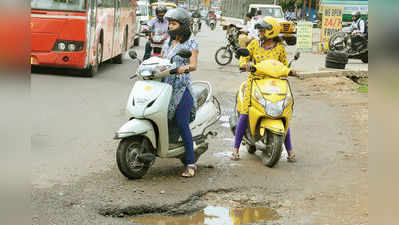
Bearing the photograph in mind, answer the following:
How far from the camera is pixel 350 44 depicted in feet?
71.1

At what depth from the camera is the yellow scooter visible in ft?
20.3

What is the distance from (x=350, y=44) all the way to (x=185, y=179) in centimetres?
1730

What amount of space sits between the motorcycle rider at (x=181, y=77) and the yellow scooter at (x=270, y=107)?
72 cm

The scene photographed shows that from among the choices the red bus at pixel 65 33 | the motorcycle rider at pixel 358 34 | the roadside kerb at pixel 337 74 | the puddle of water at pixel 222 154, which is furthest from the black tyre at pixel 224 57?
the puddle of water at pixel 222 154

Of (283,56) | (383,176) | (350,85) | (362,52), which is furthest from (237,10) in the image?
(383,176)

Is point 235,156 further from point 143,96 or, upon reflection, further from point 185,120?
point 143,96

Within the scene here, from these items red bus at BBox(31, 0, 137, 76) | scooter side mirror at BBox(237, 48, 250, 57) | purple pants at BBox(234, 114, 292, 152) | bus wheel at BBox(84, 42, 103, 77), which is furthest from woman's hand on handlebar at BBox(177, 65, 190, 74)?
bus wheel at BBox(84, 42, 103, 77)

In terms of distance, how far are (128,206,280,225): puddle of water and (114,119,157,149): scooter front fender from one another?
904 mm

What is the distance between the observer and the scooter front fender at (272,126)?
6109 mm

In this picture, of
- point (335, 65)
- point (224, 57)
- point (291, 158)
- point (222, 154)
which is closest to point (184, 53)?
point (222, 154)

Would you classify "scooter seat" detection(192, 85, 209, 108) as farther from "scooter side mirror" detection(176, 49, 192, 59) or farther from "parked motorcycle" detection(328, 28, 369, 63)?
"parked motorcycle" detection(328, 28, 369, 63)

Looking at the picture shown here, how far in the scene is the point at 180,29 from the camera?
18.3ft

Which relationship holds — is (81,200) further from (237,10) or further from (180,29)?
(237,10)

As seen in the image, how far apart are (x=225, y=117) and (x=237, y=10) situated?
276ft
